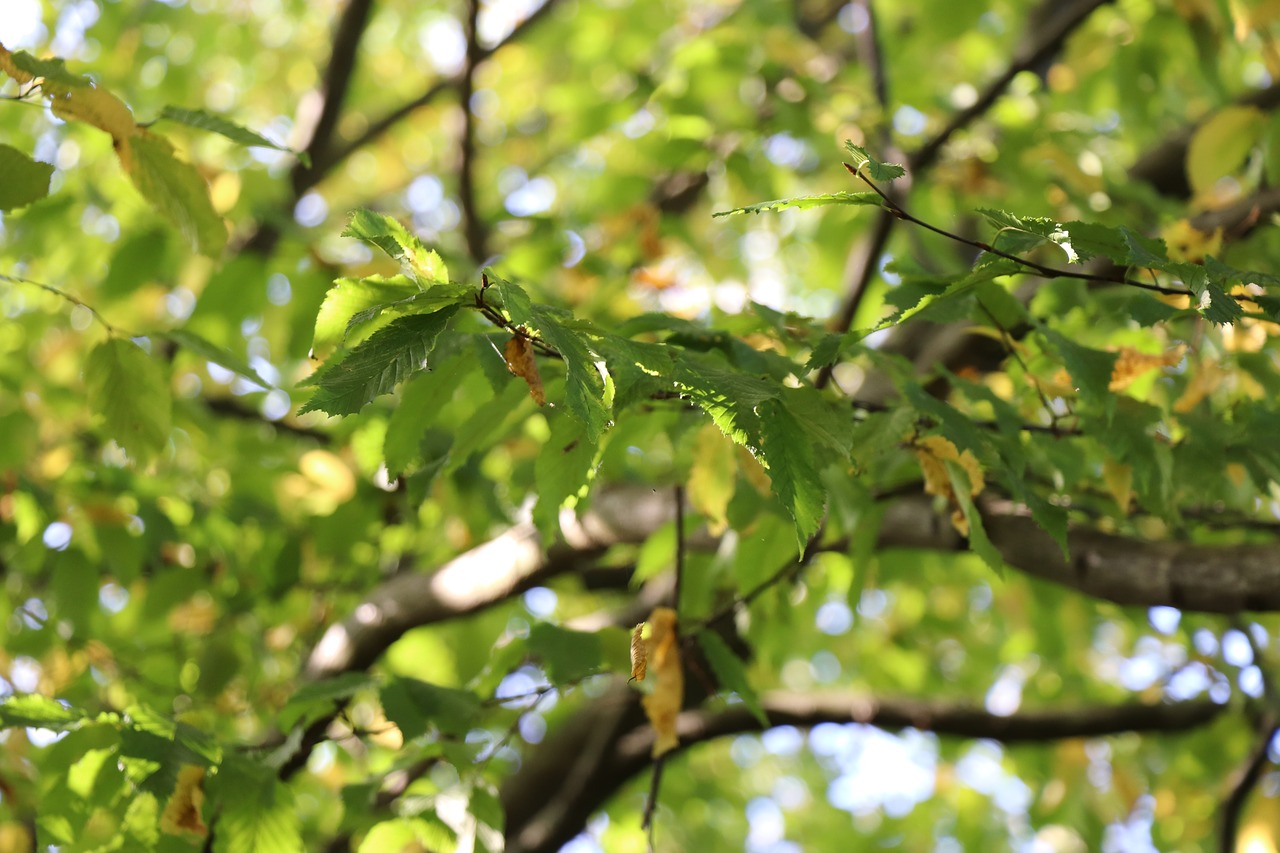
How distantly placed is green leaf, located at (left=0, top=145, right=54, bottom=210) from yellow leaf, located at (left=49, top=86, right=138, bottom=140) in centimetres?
7

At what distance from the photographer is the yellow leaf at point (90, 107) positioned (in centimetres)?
121

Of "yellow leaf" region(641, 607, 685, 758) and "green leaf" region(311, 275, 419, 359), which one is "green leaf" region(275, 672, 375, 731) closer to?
"yellow leaf" region(641, 607, 685, 758)

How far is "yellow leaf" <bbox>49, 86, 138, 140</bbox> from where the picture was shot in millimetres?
1209

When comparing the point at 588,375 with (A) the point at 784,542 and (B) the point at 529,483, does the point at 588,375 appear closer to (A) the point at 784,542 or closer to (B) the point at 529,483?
(A) the point at 784,542

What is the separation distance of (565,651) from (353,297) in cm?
64

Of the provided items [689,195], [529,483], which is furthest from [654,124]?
[529,483]

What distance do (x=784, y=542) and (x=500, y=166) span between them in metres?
3.87

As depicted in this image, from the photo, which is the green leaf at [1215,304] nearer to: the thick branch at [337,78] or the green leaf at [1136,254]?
the green leaf at [1136,254]

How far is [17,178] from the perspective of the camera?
1241 mm

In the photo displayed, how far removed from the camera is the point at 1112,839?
3.55m

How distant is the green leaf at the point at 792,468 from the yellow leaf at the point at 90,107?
0.83m

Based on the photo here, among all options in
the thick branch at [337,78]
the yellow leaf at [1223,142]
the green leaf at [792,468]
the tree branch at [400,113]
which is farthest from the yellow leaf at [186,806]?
the tree branch at [400,113]

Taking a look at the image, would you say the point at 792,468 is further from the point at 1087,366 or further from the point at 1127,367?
the point at 1127,367

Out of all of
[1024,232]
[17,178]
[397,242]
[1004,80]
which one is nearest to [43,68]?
[17,178]
